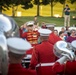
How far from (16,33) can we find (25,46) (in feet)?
3.11

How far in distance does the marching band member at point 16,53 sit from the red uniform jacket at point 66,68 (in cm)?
40

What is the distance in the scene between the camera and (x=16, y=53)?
3469 mm

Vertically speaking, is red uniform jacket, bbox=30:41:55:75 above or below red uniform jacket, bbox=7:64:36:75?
below

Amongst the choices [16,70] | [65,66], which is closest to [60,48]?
[65,66]

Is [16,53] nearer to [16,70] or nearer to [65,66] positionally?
[16,70]

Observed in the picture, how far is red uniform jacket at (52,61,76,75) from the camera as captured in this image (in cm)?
391

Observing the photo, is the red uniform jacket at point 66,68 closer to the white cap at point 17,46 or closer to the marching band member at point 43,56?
the white cap at point 17,46

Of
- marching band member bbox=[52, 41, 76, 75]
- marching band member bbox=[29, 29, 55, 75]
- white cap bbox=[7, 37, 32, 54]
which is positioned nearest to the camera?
white cap bbox=[7, 37, 32, 54]

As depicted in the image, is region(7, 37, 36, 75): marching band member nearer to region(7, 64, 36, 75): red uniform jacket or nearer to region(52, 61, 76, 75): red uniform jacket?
region(7, 64, 36, 75): red uniform jacket

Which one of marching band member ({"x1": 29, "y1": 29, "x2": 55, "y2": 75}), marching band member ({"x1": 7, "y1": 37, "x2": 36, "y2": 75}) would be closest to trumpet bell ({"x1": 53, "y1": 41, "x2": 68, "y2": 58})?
marching band member ({"x1": 7, "y1": 37, "x2": 36, "y2": 75})

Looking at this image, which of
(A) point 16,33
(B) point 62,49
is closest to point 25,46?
(B) point 62,49

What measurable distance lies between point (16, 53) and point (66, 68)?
70 cm

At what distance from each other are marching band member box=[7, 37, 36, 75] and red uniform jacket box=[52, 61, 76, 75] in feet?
1.30

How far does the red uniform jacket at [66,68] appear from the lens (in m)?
3.91
